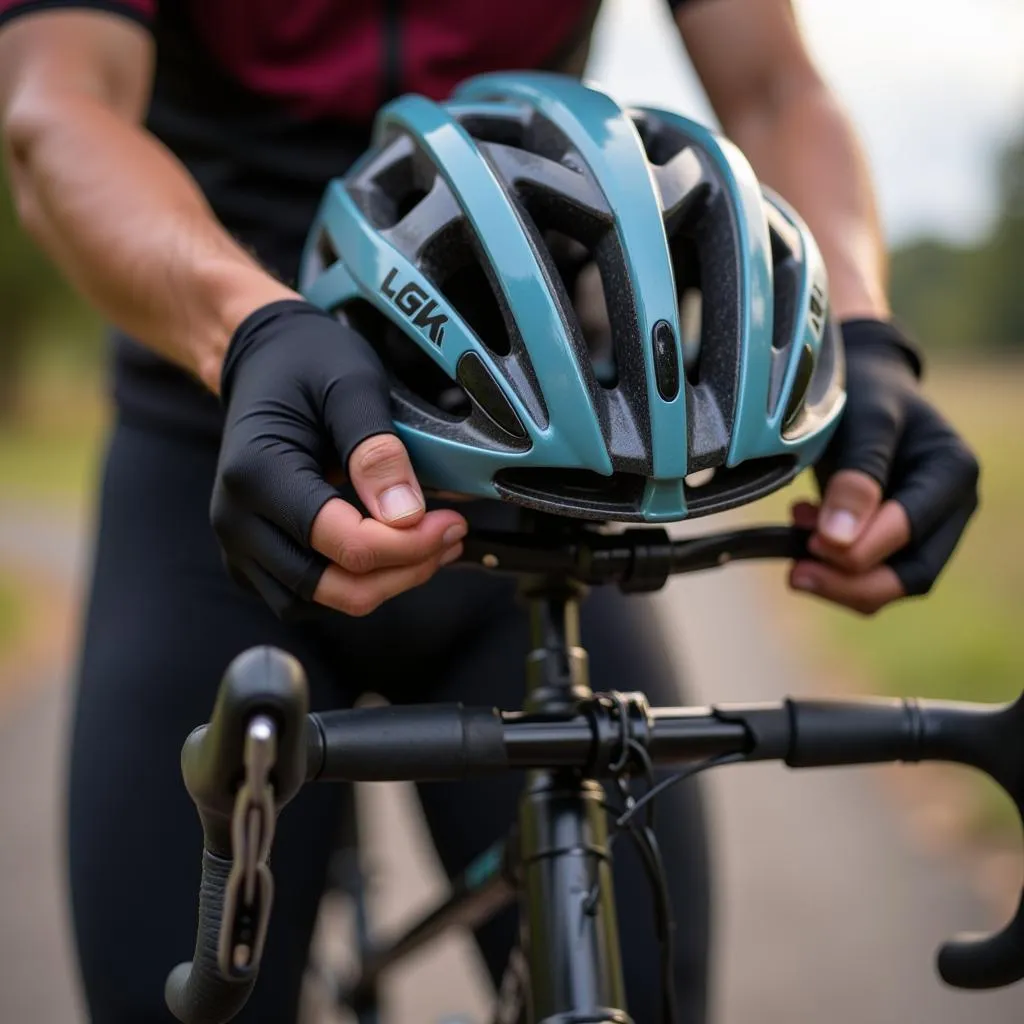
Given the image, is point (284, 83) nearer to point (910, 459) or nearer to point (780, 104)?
point (780, 104)

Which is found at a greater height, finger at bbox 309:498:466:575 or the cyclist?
the cyclist

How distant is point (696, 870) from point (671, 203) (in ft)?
3.23

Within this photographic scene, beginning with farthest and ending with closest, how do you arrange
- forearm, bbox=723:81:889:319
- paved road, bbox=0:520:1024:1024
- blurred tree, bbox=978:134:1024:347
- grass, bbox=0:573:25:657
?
1. blurred tree, bbox=978:134:1024:347
2. grass, bbox=0:573:25:657
3. paved road, bbox=0:520:1024:1024
4. forearm, bbox=723:81:889:319

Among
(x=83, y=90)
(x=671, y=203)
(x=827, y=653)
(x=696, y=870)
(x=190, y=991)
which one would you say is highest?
(x=827, y=653)

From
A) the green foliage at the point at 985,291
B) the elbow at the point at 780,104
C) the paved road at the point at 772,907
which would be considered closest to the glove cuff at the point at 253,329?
the elbow at the point at 780,104

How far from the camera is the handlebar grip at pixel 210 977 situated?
1.10 m

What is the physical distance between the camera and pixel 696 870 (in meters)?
1.91

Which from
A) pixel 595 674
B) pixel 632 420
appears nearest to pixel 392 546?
pixel 632 420

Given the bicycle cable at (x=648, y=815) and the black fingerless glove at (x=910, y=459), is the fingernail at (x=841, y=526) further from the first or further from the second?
the bicycle cable at (x=648, y=815)

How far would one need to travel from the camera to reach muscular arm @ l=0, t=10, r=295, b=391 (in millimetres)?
1486

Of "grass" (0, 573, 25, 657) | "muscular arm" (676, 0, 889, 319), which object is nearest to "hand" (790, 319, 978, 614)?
"muscular arm" (676, 0, 889, 319)

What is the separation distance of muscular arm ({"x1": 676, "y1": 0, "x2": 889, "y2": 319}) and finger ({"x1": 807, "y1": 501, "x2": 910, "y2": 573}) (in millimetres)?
398

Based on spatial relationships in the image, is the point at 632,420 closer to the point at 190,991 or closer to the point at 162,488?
the point at 190,991

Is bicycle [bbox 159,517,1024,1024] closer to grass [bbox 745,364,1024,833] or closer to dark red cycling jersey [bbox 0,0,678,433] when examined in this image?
dark red cycling jersey [bbox 0,0,678,433]
